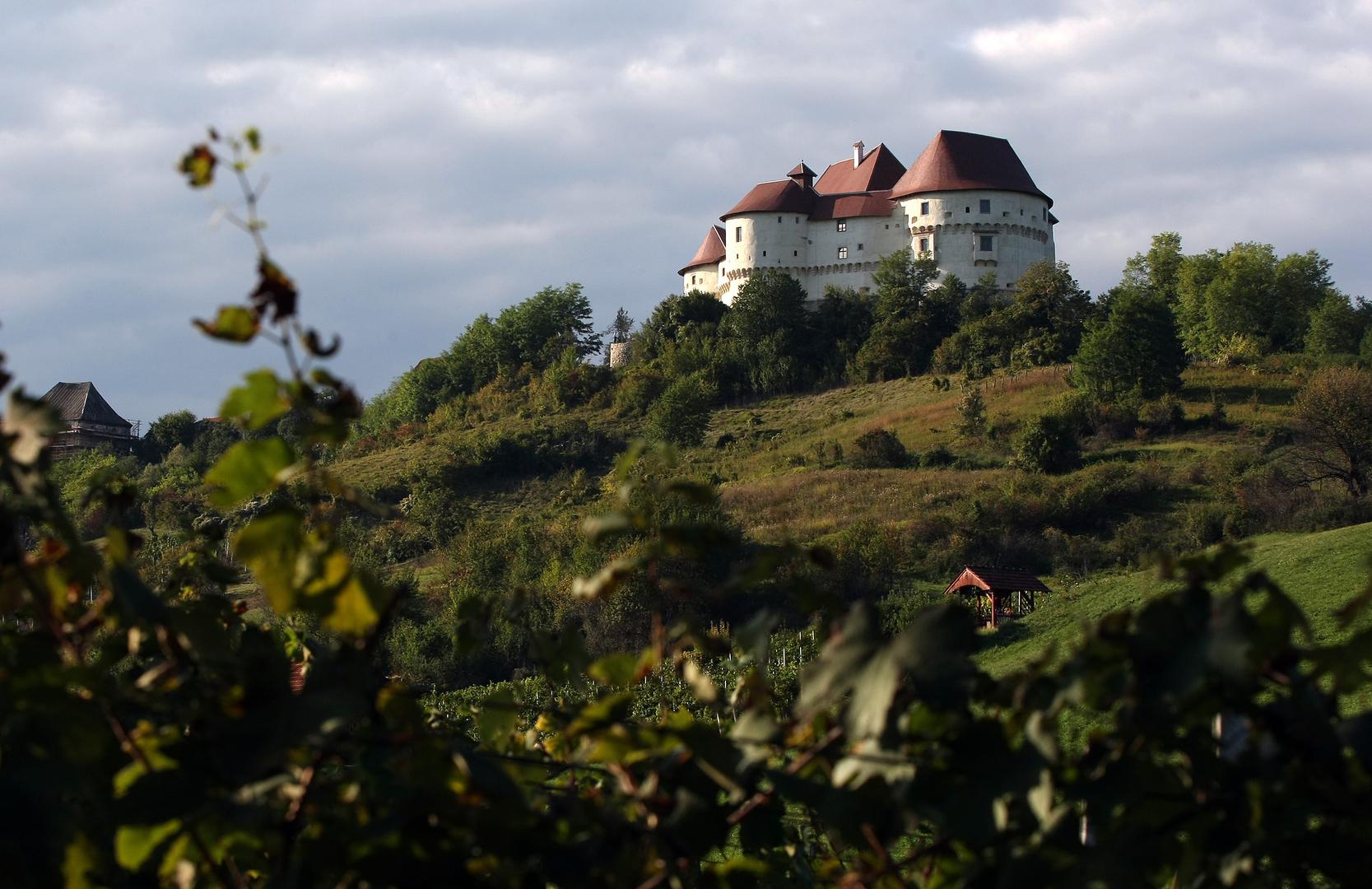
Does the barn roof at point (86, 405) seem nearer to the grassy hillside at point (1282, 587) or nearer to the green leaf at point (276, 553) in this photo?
the grassy hillside at point (1282, 587)

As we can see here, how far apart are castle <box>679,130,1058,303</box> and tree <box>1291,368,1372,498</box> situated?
2098 centimetres

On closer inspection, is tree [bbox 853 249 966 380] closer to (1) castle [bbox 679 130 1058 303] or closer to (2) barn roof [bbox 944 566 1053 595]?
(1) castle [bbox 679 130 1058 303]

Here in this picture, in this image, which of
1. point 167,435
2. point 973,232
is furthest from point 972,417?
point 167,435

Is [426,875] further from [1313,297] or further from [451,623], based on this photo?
[1313,297]

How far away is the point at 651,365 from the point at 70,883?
57.9 m

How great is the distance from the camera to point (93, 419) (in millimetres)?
72875

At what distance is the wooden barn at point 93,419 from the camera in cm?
A: 7056

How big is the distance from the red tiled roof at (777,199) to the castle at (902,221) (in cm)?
3

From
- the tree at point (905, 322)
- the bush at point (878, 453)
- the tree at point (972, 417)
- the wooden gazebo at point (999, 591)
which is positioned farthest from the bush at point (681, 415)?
the wooden gazebo at point (999, 591)

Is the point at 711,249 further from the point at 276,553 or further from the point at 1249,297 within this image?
the point at 276,553

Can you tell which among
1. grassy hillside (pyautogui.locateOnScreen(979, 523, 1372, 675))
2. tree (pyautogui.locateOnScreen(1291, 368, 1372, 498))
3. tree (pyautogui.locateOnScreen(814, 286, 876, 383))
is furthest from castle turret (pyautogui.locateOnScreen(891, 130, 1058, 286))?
grassy hillside (pyautogui.locateOnScreen(979, 523, 1372, 675))

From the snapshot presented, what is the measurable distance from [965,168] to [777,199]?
24.5ft

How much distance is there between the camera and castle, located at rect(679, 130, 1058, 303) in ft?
189

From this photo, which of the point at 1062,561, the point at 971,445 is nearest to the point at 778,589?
the point at 1062,561
